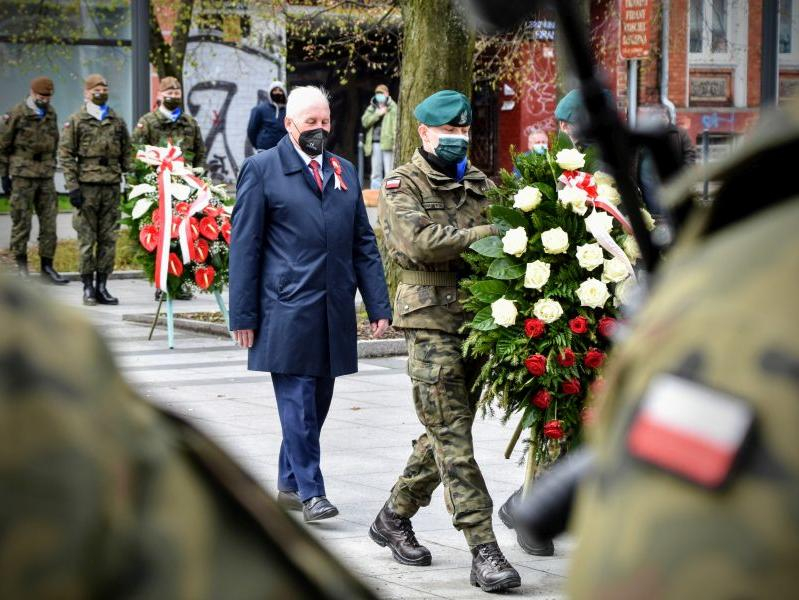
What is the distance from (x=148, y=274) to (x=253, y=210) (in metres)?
6.31

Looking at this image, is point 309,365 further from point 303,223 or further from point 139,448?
point 139,448

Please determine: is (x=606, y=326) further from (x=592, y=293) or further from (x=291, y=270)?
(x=291, y=270)

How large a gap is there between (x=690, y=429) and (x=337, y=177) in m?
6.26

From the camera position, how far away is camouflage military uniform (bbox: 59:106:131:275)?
50.3ft

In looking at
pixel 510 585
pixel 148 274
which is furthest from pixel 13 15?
pixel 510 585

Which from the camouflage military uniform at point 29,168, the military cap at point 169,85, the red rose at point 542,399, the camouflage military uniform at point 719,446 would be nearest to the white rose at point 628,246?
the red rose at point 542,399

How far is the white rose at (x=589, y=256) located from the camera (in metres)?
5.98

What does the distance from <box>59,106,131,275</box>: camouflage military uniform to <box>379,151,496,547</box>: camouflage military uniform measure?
9622mm

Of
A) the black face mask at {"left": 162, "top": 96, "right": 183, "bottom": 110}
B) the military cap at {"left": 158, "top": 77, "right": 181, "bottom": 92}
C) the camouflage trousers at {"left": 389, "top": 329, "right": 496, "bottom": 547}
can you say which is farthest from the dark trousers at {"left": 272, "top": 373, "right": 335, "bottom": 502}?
the military cap at {"left": 158, "top": 77, "right": 181, "bottom": 92}

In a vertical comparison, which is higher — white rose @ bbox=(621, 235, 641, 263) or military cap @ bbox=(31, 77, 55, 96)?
military cap @ bbox=(31, 77, 55, 96)

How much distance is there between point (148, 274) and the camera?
1306cm

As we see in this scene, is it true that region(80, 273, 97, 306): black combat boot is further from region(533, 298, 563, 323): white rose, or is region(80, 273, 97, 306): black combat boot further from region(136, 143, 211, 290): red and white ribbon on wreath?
region(533, 298, 563, 323): white rose

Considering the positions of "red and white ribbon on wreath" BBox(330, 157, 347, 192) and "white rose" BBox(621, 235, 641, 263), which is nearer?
"white rose" BBox(621, 235, 641, 263)

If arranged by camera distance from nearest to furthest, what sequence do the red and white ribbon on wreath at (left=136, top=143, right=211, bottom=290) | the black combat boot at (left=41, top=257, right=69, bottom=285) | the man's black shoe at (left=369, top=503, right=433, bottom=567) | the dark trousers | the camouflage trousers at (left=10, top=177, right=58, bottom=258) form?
the man's black shoe at (left=369, top=503, right=433, bottom=567), the dark trousers, the red and white ribbon on wreath at (left=136, top=143, right=211, bottom=290), the camouflage trousers at (left=10, top=177, right=58, bottom=258), the black combat boot at (left=41, top=257, right=69, bottom=285)
